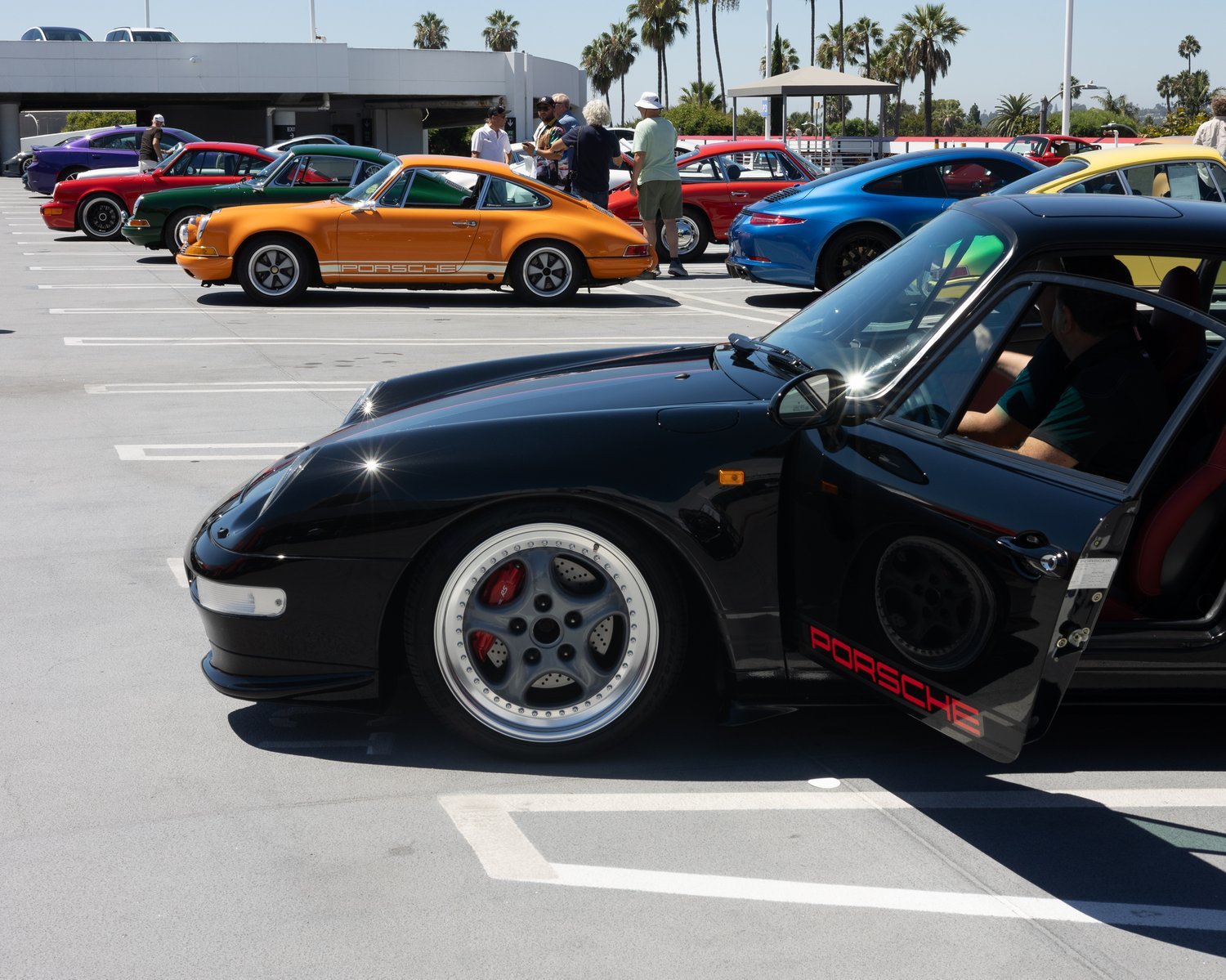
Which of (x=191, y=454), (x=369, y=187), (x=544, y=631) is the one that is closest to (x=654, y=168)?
(x=369, y=187)

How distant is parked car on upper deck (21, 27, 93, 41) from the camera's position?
55.8 m

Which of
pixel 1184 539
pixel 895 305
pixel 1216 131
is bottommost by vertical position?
pixel 1184 539

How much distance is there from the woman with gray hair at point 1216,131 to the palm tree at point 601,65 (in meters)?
96.5

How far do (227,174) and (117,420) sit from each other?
1150 cm

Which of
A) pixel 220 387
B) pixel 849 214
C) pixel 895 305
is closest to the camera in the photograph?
pixel 895 305

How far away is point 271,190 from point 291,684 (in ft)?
42.6

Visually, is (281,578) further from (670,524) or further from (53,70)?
(53,70)

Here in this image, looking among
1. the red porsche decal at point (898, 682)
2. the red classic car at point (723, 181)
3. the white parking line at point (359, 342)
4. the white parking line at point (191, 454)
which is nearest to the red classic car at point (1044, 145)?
the red classic car at point (723, 181)

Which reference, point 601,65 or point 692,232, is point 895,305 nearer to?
point 692,232

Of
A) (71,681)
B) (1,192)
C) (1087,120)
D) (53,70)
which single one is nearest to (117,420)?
(71,681)

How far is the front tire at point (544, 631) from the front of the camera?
339cm

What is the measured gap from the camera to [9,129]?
181 feet

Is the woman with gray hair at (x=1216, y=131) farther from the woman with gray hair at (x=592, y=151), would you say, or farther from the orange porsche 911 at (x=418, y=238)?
the woman with gray hair at (x=592, y=151)

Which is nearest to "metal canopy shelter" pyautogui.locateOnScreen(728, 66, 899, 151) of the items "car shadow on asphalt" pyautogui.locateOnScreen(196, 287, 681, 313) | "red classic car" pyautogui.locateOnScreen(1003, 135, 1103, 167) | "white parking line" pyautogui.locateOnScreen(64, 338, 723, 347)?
"red classic car" pyautogui.locateOnScreen(1003, 135, 1103, 167)
